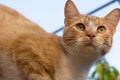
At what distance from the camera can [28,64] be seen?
363 centimetres

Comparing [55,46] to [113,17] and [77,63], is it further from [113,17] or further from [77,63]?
[113,17]

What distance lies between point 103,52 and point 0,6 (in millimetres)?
876

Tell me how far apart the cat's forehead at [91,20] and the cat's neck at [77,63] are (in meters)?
0.22

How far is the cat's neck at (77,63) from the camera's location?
150 inches

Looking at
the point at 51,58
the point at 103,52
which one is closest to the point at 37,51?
the point at 51,58

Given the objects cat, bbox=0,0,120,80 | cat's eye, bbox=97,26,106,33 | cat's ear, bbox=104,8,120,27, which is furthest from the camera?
cat's ear, bbox=104,8,120,27

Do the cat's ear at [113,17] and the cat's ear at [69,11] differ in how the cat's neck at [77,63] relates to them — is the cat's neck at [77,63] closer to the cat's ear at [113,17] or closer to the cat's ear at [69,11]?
the cat's ear at [69,11]

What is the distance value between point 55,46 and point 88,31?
287mm

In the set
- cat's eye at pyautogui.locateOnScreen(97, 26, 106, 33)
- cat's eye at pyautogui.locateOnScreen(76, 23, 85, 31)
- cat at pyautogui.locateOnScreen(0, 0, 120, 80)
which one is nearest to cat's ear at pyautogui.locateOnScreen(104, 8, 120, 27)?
cat at pyautogui.locateOnScreen(0, 0, 120, 80)

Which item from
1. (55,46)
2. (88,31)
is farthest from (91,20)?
(55,46)

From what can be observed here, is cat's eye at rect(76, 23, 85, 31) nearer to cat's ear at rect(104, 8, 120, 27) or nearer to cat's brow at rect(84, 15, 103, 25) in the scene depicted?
cat's brow at rect(84, 15, 103, 25)

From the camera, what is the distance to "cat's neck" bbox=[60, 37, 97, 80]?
12.5 ft

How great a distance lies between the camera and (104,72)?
4000 mm

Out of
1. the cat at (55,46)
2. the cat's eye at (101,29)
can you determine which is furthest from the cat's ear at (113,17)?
the cat's eye at (101,29)
